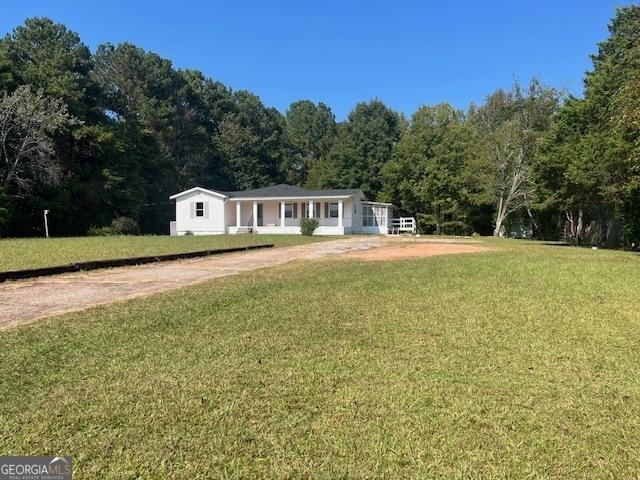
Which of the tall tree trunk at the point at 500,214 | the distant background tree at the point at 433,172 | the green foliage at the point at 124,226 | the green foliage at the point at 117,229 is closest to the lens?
the green foliage at the point at 117,229

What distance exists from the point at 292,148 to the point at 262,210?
95.1 ft

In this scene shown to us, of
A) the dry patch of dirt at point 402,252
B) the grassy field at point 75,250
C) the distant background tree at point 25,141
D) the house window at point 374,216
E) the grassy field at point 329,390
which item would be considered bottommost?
the grassy field at point 329,390

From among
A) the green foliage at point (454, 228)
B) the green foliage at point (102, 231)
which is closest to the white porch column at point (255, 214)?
the green foliage at point (102, 231)

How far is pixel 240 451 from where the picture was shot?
8.04ft

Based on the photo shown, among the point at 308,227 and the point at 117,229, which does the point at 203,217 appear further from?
the point at 308,227

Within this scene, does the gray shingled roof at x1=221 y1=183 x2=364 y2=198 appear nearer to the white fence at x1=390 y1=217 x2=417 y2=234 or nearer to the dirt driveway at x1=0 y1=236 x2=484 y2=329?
the white fence at x1=390 y1=217 x2=417 y2=234

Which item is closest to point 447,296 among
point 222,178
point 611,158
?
point 611,158

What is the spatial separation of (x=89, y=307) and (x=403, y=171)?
35.8 m

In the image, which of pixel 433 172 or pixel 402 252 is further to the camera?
pixel 433 172

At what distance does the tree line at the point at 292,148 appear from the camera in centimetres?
2272

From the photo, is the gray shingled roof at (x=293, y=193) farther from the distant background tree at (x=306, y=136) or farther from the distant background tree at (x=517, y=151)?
the distant background tree at (x=306, y=136)

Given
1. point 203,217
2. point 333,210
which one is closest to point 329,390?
point 333,210

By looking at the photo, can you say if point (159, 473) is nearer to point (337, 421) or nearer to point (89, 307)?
point (337, 421)

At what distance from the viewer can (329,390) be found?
3.25m
